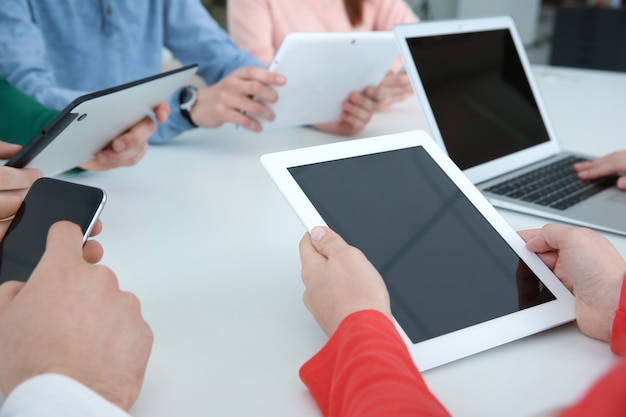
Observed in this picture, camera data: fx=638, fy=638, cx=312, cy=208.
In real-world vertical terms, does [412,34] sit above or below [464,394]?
above

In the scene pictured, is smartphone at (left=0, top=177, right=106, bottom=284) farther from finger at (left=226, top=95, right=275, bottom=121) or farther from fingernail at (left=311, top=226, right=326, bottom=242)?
finger at (left=226, top=95, right=275, bottom=121)

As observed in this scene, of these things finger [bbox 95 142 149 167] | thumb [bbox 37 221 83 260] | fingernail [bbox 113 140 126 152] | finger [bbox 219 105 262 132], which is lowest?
finger [bbox 219 105 262 132]

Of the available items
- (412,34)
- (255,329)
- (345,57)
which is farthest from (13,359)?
(345,57)

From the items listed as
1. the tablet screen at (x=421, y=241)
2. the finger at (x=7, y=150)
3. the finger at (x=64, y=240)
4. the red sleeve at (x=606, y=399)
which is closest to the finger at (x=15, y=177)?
the finger at (x=7, y=150)

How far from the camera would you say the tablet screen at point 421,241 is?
631mm

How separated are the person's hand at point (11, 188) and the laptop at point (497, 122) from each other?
590 mm

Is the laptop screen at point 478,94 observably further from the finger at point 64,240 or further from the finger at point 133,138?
the finger at point 64,240

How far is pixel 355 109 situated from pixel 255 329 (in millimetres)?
792

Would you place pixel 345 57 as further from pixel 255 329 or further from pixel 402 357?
pixel 402 357

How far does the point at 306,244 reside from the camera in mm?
648

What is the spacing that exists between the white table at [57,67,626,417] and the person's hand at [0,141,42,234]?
13cm

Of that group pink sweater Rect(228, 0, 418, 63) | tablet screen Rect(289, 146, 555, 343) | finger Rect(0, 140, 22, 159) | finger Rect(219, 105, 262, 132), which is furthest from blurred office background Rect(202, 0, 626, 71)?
tablet screen Rect(289, 146, 555, 343)

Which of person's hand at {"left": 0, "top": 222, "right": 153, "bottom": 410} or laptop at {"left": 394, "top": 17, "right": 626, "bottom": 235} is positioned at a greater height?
person's hand at {"left": 0, "top": 222, "right": 153, "bottom": 410}

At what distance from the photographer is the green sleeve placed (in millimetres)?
1073
